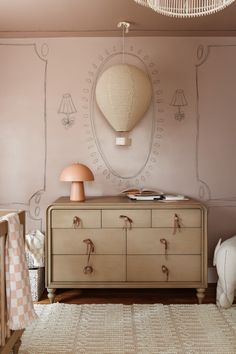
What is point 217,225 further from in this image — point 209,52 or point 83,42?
point 83,42

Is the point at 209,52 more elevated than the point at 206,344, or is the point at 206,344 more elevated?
the point at 209,52

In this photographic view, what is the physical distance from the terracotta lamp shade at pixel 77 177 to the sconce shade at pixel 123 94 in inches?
18.2

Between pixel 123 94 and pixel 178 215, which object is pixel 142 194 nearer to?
pixel 178 215

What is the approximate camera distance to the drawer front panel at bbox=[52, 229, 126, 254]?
2979 mm

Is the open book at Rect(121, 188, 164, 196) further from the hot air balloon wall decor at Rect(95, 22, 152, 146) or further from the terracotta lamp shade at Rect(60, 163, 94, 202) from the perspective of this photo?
the hot air balloon wall decor at Rect(95, 22, 152, 146)

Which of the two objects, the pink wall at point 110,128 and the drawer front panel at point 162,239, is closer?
the drawer front panel at point 162,239

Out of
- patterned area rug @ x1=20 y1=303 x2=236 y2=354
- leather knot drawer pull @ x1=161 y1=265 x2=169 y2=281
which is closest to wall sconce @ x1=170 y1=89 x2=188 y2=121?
leather knot drawer pull @ x1=161 y1=265 x2=169 y2=281

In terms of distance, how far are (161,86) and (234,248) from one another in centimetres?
144

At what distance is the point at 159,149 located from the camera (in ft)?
11.4

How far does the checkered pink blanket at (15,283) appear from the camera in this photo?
1.81 meters

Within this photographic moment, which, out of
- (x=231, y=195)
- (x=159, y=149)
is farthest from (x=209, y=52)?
(x=231, y=195)

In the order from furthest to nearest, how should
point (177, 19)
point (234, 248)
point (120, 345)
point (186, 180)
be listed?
1. point (186, 180)
2. point (177, 19)
3. point (234, 248)
4. point (120, 345)

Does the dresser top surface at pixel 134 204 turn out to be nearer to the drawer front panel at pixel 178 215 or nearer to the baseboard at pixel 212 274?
the drawer front panel at pixel 178 215

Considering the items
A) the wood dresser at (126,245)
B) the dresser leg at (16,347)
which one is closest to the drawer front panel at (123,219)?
the wood dresser at (126,245)
